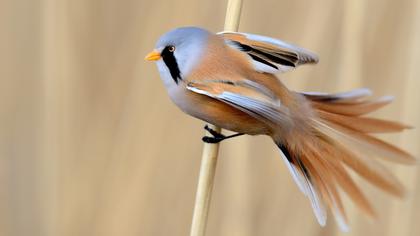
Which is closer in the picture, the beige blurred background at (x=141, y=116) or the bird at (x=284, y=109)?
the bird at (x=284, y=109)

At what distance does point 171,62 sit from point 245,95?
0.09 meters

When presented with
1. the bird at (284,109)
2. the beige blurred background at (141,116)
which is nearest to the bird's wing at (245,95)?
the bird at (284,109)

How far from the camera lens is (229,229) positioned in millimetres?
1159

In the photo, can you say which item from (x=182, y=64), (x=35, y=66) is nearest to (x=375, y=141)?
(x=182, y=64)

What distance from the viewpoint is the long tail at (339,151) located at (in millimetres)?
676

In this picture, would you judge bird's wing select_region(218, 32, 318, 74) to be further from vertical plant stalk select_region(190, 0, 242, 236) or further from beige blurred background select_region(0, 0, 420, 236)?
beige blurred background select_region(0, 0, 420, 236)

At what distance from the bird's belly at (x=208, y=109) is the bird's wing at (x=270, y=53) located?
6cm

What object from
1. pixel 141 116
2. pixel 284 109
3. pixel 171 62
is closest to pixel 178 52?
pixel 171 62

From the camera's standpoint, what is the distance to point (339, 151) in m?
0.71

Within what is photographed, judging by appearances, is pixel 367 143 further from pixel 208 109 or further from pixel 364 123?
A: pixel 208 109

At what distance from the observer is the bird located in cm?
67

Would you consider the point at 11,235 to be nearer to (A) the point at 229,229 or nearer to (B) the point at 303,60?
(A) the point at 229,229

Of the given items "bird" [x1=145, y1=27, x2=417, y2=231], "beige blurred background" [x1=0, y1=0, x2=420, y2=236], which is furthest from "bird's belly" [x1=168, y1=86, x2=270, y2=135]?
"beige blurred background" [x1=0, y1=0, x2=420, y2=236]

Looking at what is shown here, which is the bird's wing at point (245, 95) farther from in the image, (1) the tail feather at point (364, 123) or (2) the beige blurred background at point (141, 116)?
(2) the beige blurred background at point (141, 116)
